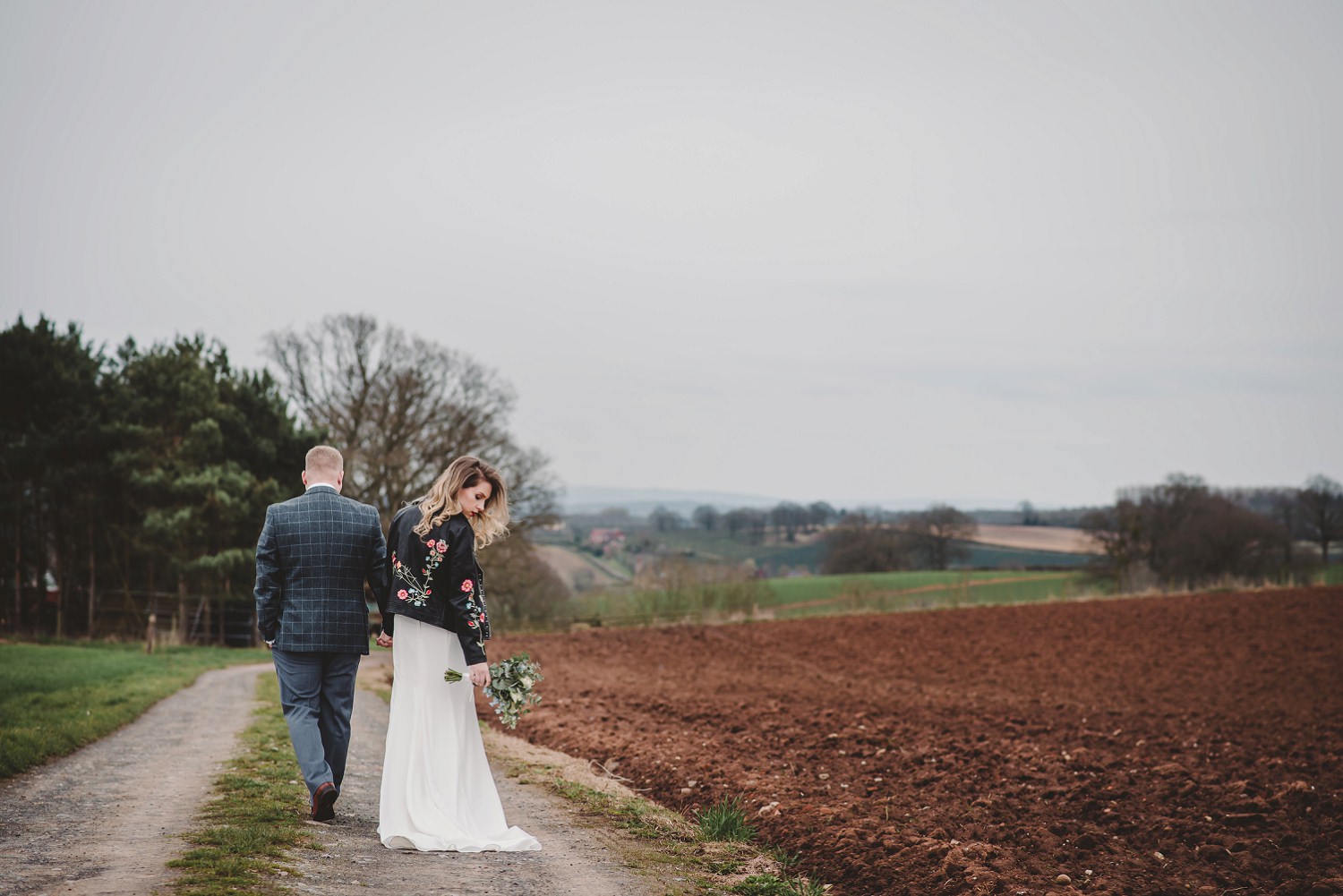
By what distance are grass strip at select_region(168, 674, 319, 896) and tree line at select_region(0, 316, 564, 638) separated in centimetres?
2169

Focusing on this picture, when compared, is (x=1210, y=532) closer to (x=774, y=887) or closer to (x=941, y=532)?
(x=941, y=532)

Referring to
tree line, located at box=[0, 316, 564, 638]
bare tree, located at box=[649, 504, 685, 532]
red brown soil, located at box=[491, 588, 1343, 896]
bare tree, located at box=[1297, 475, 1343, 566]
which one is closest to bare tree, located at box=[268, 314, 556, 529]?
tree line, located at box=[0, 316, 564, 638]

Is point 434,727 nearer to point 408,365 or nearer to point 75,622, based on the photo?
point 75,622

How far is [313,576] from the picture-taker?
236 inches

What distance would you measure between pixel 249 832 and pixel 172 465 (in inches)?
1039

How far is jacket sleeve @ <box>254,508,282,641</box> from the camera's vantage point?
19.4ft

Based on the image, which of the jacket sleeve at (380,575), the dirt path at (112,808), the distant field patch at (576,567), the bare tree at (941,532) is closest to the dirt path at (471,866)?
the dirt path at (112,808)

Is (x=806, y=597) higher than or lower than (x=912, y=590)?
lower

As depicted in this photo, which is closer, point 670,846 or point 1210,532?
point 670,846

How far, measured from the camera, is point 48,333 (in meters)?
28.5

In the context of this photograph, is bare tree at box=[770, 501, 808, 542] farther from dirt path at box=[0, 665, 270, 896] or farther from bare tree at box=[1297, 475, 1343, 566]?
dirt path at box=[0, 665, 270, 896]

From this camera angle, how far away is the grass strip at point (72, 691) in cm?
892

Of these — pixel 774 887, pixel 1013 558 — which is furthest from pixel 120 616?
pixel 1013 558

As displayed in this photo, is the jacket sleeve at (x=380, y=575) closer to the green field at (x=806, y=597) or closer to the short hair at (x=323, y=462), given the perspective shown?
the short hair at (x=323, y=462)
